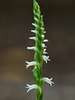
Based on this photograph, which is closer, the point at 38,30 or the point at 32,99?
the point at 38,30

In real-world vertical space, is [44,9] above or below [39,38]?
above

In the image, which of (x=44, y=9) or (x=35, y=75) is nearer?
(x=35, y=75)

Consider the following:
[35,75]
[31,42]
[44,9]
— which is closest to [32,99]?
[31,42]

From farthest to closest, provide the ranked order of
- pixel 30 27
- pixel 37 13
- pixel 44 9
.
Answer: pixel 30 27, pixel 44 9, pixel 37 13

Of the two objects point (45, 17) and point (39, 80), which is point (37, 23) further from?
point (45, 17)

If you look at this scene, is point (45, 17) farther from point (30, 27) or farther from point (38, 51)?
point (38, 51)

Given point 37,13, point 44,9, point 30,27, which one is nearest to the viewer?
point 37,13

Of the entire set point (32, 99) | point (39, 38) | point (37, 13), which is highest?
point (37, 13)

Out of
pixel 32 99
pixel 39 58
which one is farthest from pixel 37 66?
pixel 32 99

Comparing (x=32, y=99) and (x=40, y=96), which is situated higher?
(x=40, y=96)
